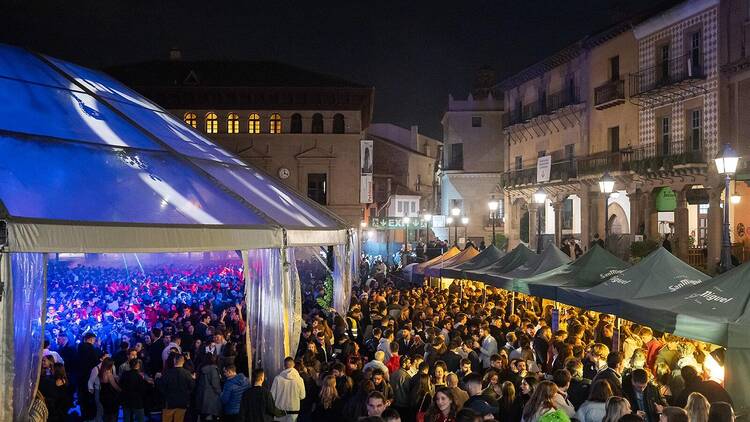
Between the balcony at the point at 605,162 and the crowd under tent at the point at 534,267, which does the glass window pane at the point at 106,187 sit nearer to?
the crowd under tent at the point at 534,267

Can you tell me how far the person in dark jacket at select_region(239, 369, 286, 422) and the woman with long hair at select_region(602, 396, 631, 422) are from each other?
4.62m

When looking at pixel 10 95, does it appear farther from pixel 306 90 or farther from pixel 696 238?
pixel 306 90

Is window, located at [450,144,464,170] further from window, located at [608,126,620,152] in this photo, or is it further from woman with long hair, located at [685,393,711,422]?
woman with long hair, located at [685,393,711,422]

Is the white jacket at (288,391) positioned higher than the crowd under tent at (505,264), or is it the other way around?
the crowd under tent at (505,264)

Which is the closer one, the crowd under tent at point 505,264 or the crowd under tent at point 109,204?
the crowd under tent at point 109,204

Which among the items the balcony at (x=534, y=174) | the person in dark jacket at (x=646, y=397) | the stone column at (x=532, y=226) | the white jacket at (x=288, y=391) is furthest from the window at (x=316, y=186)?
the person in dark jacket at (x=646, y=397)

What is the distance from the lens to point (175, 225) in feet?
40.1

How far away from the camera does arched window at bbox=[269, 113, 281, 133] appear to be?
56594 millimetres

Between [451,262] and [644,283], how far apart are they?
572 inches

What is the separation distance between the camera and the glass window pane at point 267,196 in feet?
50.0

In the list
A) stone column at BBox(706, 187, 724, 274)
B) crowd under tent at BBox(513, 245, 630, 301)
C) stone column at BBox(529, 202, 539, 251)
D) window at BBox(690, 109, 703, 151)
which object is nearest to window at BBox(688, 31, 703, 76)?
window at BBox(690, 109, 703, 151)

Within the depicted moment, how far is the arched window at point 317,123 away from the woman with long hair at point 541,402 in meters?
49.2

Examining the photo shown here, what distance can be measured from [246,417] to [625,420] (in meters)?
5.41

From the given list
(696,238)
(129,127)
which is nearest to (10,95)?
(129,127)
